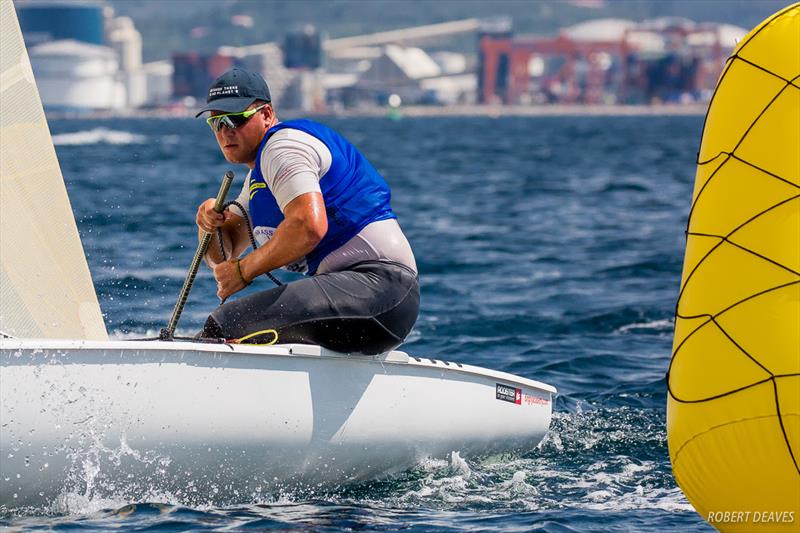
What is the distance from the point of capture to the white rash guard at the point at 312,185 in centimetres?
400

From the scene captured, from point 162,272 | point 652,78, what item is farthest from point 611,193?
point 652,78

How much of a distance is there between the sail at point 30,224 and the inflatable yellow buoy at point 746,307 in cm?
191

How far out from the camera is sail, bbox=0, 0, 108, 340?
4062 millimetres

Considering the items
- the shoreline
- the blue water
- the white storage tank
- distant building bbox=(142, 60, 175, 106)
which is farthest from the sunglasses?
distant building bbox=(142, 60, 175, 106)

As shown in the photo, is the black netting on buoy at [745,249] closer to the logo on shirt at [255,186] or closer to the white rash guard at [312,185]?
the white rash guard at [312,185]

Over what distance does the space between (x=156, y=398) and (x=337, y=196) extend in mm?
838

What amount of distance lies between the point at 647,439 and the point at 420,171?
812 inches

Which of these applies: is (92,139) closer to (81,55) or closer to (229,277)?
(229,277)

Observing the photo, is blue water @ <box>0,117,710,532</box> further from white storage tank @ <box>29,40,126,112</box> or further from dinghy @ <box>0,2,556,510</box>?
white storage tank @ <box>29,40,126,112</box>

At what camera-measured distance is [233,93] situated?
415 cm

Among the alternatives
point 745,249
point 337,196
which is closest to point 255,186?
point 337,196

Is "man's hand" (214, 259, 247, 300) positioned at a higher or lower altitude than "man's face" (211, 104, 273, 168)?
lower

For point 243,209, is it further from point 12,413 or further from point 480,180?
point 480,180

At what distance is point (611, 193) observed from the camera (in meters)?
19.2
